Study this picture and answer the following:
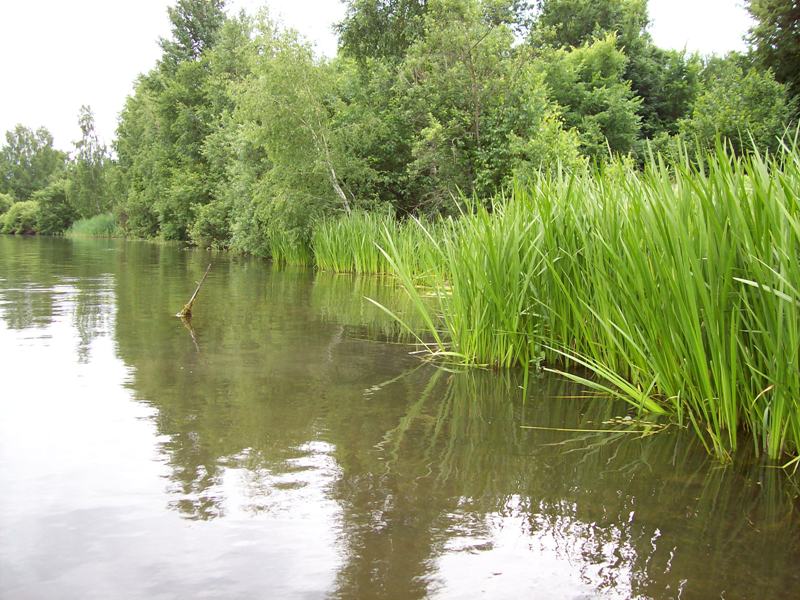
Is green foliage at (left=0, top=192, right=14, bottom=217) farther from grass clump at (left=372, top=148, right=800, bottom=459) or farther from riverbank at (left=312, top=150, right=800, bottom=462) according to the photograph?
grass clump at (left=372, top=148, right=800, bottom=459)

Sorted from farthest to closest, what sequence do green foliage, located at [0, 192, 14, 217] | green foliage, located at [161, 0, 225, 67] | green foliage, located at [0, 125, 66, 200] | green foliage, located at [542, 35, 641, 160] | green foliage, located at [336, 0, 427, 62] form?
green foliage, located at [0, 125, 66, 200] → green foliage, located at [0, 192, 14, 217] → green foliage, located at [161, 0, 225, 67] → green foliage, located at [542, 35, 641, 160] → green foliage, located at [336, 0, 427, 62]

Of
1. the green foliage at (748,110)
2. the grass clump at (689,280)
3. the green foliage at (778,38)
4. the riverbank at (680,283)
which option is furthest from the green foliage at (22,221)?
the grass clump at (689,280)

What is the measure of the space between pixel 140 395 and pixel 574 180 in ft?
10.6

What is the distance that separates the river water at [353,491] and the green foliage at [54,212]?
59.4m

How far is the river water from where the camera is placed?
1.96 metres

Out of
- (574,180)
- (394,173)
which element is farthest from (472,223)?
(394,173)

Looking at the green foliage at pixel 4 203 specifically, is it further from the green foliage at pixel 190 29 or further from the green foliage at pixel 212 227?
the green foliage at pixel 212 227

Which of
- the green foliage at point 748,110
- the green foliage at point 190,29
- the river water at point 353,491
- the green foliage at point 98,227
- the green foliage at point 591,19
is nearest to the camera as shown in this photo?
the river water at point 353,491

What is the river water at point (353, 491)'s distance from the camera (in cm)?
196

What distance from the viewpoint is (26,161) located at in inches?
3526

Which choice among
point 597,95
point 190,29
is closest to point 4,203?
point 190,29

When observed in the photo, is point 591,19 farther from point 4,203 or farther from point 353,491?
point 4,203

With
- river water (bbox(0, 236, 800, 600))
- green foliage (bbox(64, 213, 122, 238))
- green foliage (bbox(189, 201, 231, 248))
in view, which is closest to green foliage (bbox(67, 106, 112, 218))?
green foliage (bbox(64, 213, 122, 238))

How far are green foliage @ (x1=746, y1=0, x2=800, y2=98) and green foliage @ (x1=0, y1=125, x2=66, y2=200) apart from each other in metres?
83.8
